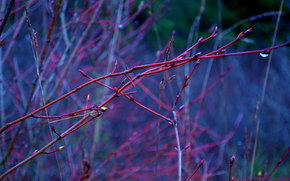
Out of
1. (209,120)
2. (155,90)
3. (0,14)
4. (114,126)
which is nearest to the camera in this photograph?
(0,14)

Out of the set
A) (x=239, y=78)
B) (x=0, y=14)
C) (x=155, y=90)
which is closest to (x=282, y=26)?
(x=239, y=78)

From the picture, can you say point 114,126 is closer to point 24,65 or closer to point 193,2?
point 24,65

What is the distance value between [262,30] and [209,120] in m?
3.84

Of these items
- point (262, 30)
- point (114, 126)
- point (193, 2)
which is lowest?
point (114, 126)

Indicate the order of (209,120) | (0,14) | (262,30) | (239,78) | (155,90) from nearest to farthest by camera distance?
(0,14) < (209,120) < (155,90) < (239,78) < (262,30)

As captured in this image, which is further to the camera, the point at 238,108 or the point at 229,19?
the point at 229,19

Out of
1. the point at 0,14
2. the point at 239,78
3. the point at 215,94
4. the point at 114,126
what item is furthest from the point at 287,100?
the point at 0,14

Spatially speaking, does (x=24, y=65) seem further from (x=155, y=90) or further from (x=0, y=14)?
(x=0, y=14)

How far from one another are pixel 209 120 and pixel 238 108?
1.10 meters

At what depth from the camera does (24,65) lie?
6.33 metres

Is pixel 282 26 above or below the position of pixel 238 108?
above

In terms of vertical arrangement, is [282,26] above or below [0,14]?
below

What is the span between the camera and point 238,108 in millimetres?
7250

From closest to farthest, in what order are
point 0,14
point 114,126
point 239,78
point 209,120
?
point 0,14 < point 114,126 < point 209,120 < point 239,78
